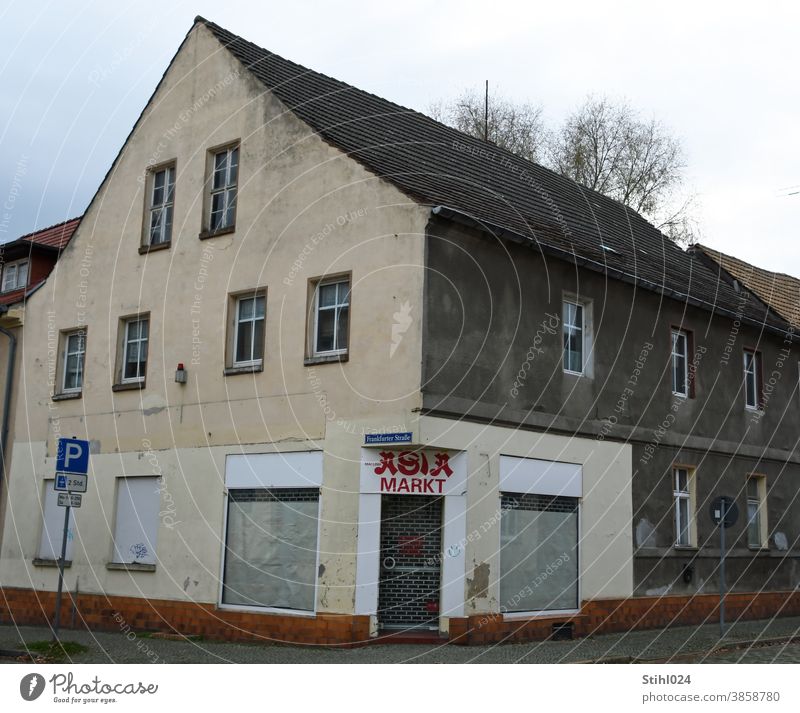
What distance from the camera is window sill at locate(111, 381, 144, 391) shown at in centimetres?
2003

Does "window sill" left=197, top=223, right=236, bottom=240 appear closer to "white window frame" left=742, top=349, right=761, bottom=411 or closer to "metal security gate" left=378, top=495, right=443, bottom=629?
"metal security gate" left=378, top=495, right=443, bottom=629

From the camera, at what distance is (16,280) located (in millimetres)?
25562

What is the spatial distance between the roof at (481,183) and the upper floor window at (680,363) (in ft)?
2.69

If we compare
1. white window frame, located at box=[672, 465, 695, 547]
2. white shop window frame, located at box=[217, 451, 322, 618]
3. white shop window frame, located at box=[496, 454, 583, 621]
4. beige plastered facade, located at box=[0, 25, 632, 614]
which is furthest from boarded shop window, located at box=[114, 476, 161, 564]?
white window frame, located at box=[672, 465, 695, 547]

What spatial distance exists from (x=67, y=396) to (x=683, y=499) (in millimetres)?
12766

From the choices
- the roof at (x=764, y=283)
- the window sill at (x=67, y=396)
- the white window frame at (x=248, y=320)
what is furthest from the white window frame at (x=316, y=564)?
the roof at (x=764, y=283)

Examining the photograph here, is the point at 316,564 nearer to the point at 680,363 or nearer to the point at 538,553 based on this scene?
the point at 538,553

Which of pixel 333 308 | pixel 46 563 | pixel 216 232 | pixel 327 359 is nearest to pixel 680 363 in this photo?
pixel 333 308

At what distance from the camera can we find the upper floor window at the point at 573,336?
18922mm

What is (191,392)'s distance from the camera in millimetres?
19094

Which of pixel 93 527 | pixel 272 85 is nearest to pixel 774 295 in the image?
pixel 272 85

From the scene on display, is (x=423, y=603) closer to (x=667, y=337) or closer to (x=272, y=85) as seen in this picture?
(x=667, y=337)

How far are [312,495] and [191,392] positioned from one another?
3.65 metres

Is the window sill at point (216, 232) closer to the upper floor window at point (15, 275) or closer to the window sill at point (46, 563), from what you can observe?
the window sill at point (46, 563)
